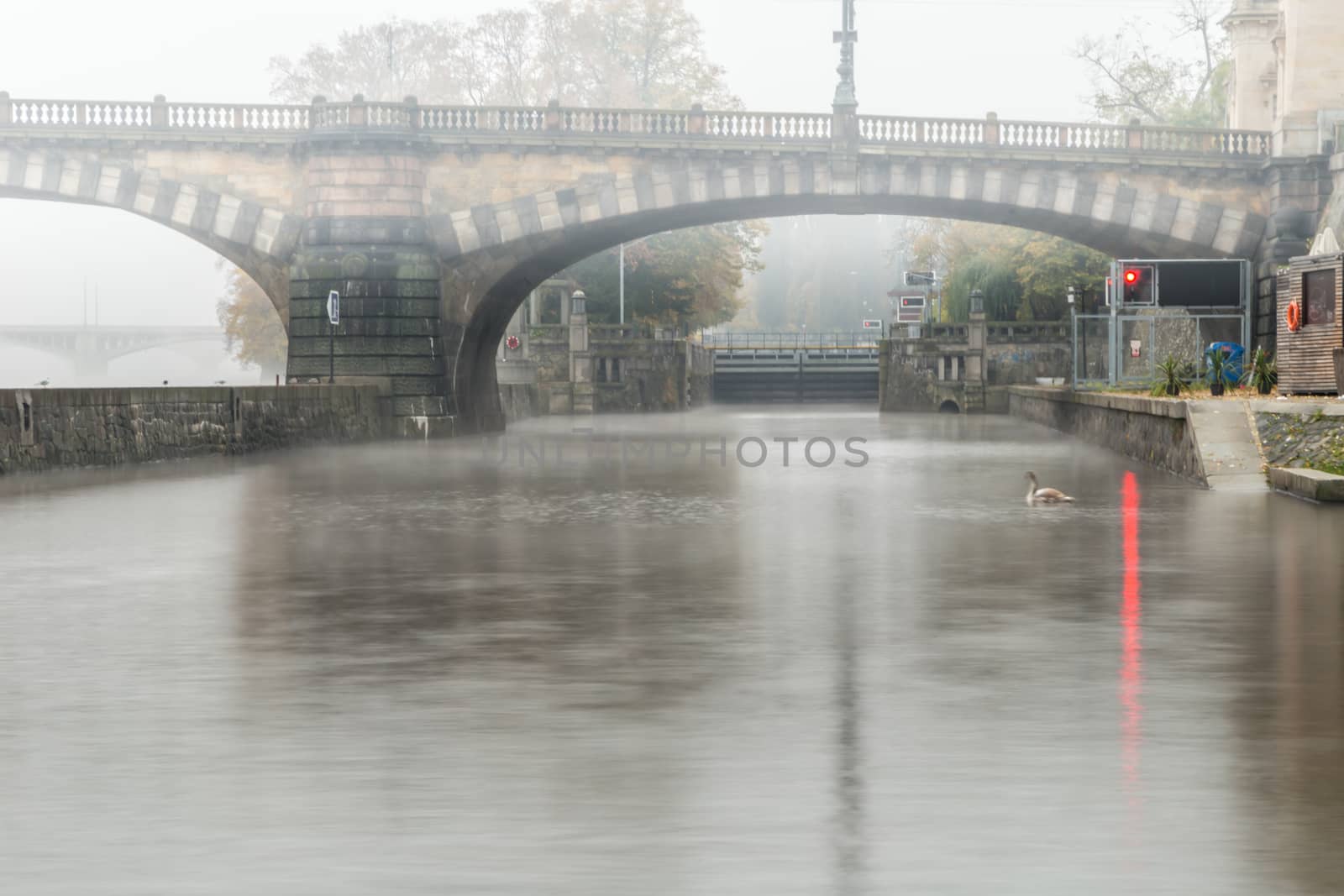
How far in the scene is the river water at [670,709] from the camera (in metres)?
5.45

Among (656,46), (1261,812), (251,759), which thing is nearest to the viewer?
(1261,812)

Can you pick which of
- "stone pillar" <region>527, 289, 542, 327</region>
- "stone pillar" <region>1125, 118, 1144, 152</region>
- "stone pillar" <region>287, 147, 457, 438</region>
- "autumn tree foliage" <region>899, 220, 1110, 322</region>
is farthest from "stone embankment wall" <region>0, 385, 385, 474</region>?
"autumn tree foliage" <region>899, 220, 1110, 322</region>

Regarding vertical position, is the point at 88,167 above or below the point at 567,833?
above

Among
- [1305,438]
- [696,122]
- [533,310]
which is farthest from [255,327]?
[1305,438]

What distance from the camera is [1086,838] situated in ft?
18.5

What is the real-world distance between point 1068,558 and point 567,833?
10.2m

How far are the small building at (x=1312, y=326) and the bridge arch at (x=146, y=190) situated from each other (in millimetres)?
27498

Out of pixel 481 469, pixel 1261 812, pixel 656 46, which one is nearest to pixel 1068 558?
pixel 1261 812

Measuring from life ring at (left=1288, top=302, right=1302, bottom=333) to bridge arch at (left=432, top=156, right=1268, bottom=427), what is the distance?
74.2 ft

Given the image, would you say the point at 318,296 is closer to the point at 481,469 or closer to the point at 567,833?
the point at 481,469

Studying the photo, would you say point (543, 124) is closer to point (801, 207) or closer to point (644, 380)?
point (801, 207)

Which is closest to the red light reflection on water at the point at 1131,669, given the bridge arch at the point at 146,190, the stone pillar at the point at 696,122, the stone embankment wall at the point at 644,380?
the stone pillar at the point at 696,122

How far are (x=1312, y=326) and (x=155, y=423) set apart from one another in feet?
59.5

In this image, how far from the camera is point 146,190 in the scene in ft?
161
